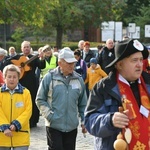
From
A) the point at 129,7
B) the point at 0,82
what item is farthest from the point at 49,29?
the point at 0,82

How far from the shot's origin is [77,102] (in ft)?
23.5

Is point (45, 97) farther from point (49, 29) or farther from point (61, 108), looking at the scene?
point (49, 29)

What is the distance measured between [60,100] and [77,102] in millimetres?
318

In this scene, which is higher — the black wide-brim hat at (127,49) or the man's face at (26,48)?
the black wide-brim hat at (127,49)

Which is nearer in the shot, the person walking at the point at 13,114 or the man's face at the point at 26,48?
the person walking at the point at 13,114

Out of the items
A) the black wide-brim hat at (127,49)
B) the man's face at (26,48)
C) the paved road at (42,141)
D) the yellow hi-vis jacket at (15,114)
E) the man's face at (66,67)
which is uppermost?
the black wide-brim hat at (127,49)

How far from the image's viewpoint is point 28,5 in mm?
21766

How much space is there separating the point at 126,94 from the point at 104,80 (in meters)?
0.22

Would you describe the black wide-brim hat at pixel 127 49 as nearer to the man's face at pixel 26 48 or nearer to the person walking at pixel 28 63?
the person walking at pixel 28 63

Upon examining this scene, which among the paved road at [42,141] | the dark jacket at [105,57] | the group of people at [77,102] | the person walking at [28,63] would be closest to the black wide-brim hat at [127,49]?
the group of people at [77,102]

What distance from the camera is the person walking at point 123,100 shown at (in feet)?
13.0

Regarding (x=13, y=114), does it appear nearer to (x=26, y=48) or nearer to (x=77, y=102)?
(x=77, y=102)

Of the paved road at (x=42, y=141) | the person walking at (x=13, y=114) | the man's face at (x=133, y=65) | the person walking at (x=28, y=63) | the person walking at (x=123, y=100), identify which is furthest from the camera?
the person walking at (x=28, y=63)

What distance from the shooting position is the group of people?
13.1 ft
